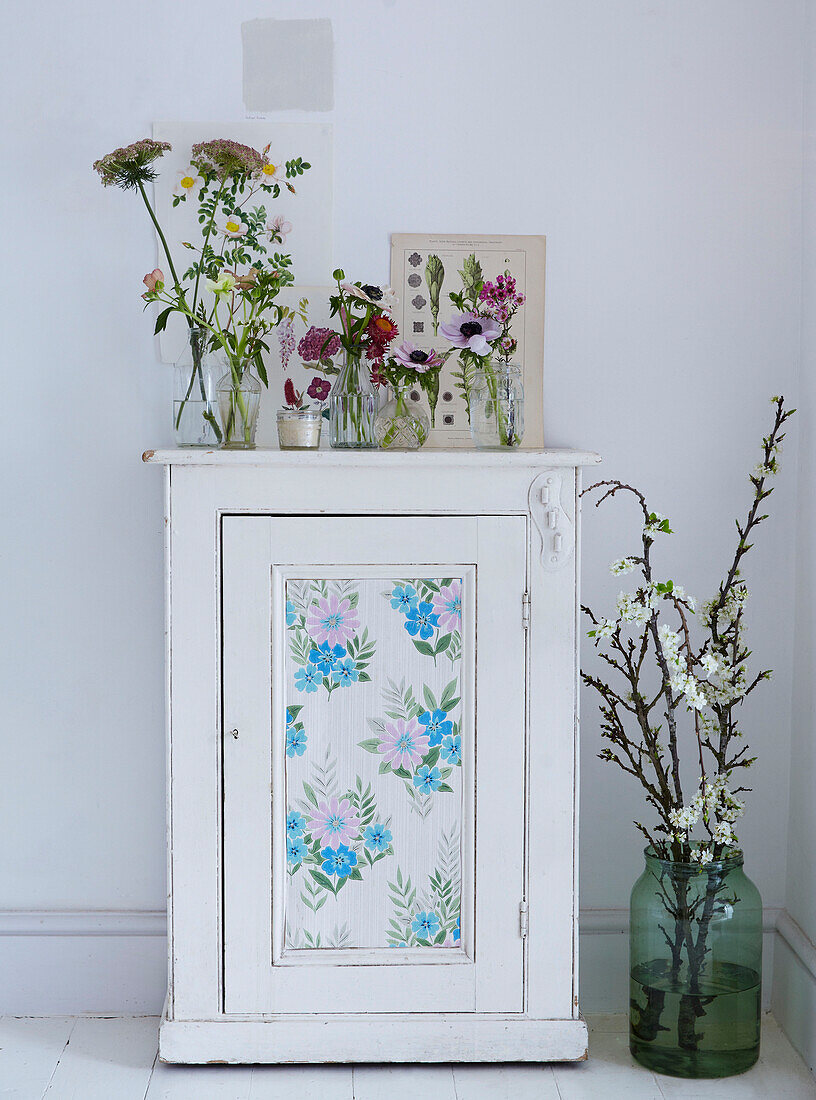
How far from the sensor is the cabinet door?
1.71m

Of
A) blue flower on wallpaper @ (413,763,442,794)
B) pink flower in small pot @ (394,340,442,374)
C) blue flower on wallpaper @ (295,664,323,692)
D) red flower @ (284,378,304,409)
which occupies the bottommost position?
blue flower on wallpaper @ (413,763,442,794)

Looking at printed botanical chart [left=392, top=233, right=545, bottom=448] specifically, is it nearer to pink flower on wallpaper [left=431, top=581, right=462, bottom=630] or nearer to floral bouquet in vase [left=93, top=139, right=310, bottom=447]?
floral bouquet in vase [left=93, top=139, right=310, bottom=447]

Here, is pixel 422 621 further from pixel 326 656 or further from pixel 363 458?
pixel 363 458

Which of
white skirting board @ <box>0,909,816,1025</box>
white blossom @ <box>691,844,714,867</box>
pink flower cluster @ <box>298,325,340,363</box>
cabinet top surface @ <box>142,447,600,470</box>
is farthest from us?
white skirting board @ <box>0,909,816,1025</box>

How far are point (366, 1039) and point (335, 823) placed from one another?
376 mm

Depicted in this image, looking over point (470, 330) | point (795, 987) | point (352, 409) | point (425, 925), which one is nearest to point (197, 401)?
point (352, 409)

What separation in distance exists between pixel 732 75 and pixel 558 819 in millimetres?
1439

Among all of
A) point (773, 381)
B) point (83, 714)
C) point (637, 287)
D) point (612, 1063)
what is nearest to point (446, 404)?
point (637, 287)

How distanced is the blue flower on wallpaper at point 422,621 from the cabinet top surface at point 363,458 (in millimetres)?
236

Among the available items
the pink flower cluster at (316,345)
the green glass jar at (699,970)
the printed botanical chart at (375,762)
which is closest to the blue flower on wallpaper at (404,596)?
the printed botanical chart at (375,762)

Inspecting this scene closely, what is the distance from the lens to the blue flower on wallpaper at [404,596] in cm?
172

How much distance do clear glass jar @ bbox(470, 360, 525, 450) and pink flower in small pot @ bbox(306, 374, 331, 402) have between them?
29 centimetres

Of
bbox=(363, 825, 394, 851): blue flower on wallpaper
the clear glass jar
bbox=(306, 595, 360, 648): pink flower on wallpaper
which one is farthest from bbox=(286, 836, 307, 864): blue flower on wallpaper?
the clear glass jar

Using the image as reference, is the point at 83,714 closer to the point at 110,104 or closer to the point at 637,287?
the point at 110,104
